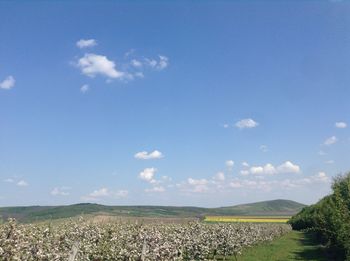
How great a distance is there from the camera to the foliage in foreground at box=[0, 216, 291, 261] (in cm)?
1743

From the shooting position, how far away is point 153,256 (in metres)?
21.5

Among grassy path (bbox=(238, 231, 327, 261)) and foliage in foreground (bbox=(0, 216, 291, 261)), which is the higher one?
foliage in foreground (bbox=(0, 216, 291, 261))

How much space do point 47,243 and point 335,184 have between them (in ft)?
167

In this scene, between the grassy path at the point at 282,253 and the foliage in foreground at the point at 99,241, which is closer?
the foliage in foreground at the point at 99,241

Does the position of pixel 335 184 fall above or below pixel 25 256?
above

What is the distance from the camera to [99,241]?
25891 mm

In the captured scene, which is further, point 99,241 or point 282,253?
point 282,253

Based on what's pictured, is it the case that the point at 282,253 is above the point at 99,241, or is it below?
below

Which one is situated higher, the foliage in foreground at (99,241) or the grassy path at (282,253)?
the foliage in foreground at (99,241)

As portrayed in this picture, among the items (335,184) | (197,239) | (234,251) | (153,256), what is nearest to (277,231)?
(335,184)

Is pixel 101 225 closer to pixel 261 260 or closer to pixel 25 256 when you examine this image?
pixel 25 256

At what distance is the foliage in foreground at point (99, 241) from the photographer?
57.2ft

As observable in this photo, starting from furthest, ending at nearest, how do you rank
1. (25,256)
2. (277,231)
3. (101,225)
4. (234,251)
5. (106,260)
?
(277,231) → (234,251) → (101,225) → (106,260) → (25,256)

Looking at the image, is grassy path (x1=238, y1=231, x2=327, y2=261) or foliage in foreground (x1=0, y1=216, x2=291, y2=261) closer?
foliage in foreground (x1=0, y1=216, x2=291, y2=261)
